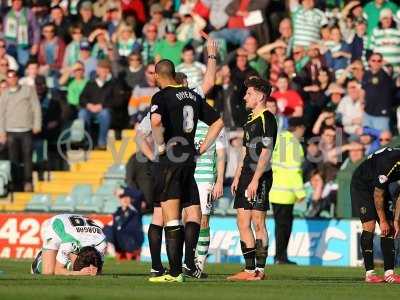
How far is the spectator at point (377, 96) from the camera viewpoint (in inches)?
1024

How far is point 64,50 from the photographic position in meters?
30.1

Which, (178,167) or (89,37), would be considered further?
(89,37)

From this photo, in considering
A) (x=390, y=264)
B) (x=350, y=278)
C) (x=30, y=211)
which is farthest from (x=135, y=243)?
(x=390, y=264)

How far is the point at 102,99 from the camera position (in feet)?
92.4

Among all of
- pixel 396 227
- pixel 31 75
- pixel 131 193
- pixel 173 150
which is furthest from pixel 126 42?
pixel 173 150

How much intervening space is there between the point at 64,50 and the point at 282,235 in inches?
366

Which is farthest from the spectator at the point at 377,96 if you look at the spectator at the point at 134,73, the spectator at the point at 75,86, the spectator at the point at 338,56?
the spectator at the point at 75,86

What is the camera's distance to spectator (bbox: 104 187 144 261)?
24.1m

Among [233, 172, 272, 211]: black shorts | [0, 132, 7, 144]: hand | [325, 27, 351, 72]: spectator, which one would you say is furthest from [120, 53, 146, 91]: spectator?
[233, 172, 272, 211]: black shorts

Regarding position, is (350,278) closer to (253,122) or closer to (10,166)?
(253,122)

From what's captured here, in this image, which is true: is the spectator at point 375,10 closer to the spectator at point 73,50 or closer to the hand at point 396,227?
the spectator at point 73,50

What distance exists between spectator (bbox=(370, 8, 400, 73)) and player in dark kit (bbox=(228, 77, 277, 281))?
36.4 ft

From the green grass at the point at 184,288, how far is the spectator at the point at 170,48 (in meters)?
10.8

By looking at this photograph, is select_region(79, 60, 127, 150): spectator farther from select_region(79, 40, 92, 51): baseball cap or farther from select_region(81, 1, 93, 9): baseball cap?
select_region(81, 1, 93, 9): baseball cap
